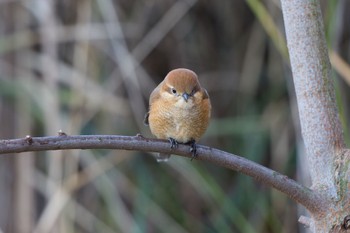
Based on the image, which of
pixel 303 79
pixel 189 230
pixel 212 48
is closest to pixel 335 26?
pixel 212 48

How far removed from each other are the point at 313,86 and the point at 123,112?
1.84 meters

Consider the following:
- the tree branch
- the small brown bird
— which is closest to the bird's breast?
the small brown bird

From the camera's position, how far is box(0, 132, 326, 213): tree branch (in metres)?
1.08

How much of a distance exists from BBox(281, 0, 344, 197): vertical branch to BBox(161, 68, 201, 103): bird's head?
799mm

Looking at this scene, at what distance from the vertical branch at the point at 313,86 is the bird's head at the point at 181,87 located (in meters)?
0.80

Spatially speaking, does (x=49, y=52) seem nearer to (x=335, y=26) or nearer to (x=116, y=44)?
(x=116, y=44)

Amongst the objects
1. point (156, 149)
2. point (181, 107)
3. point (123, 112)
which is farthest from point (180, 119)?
point (123, 112)

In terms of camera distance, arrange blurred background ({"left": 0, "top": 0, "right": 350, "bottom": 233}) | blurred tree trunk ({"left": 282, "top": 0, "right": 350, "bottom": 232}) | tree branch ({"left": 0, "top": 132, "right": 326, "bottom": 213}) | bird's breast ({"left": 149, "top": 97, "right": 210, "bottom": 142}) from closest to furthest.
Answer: tree branch ({"left": 0, "top": 132, "right": 326, "bottom": 213}) < blurred tree trunk ({"left": 282, "top": 0, "right": 350, "bottom": 232}) < bird's breast ({"left": 149, "top": 97, "right": 210, "bottom": 142}) < blurred background ({"left": 0, "top": 0, "right": 350, "bottom": 233})

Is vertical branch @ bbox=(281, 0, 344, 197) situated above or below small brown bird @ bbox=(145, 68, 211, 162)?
below

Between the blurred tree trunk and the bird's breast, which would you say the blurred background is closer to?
the bird's breast

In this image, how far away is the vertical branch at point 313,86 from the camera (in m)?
1.22

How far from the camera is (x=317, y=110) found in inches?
48.3

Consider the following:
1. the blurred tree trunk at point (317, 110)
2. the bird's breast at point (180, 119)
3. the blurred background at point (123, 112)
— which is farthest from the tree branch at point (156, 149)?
the blurred background at point (123, 112)

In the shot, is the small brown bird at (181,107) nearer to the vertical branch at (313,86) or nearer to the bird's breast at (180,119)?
the bird's breast at (180,119)
